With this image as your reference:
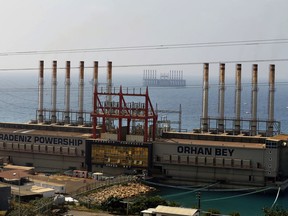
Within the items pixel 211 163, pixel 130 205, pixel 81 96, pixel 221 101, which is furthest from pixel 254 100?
pixel 130 205

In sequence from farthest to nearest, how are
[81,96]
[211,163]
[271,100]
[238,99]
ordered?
1. [81,96]
2. [238,99]
3. [271,100]
4. [211,163]

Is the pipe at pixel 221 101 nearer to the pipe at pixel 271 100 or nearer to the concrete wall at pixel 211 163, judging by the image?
the pipe at pixel 271 100

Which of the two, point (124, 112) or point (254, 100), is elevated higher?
point (254, 100)

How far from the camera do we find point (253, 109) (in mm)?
57844

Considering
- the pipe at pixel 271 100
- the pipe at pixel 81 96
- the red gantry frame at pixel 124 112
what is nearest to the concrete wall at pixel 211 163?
the red gantry frame at pixel 124 112

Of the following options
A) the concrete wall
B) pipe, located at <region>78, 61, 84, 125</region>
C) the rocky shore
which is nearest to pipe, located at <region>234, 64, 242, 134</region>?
the concrete wall

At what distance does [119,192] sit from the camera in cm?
4447

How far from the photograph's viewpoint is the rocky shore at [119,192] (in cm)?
4100

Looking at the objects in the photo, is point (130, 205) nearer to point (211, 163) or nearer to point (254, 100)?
point (211, 163)

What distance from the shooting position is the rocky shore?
135 feet

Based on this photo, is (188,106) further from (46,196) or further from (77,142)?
(46,196)

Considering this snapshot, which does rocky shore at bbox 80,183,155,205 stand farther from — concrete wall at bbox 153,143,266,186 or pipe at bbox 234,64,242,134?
pipe at bbox 234,64,242,134

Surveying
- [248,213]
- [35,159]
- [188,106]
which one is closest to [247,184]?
[248,213]

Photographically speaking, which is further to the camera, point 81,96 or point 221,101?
point 81,96
